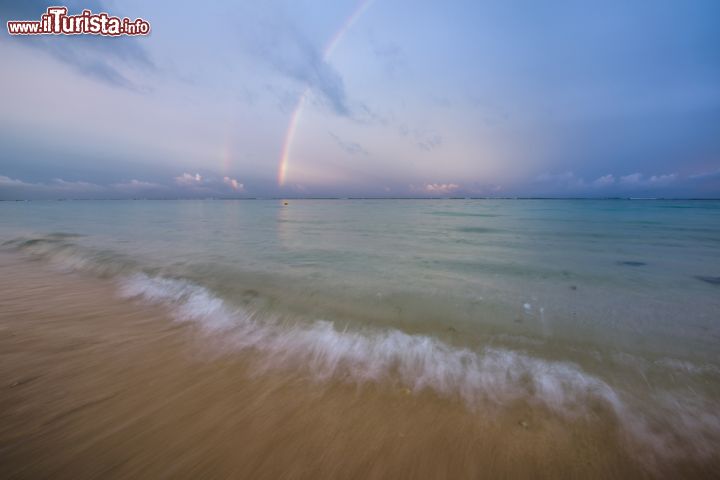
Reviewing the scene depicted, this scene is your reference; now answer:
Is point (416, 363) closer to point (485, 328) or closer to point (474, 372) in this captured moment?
point (474, 372)

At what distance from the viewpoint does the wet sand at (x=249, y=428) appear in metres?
2.53

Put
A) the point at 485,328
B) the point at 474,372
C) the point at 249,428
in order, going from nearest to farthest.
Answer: the point at 249,428
the point at 474,372
the point at 485,328

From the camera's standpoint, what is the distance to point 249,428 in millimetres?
2936

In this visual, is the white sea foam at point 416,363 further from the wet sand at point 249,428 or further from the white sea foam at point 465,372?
the wet sand at point 249,428

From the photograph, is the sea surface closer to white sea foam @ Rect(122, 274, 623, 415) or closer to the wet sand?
white sea foam @ Rect(122, 274, 623, 415)

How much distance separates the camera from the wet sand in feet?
8.31

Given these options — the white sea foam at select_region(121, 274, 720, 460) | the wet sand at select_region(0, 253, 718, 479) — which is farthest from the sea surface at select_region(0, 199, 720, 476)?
the wet sand at select_region(0, 253, 718, 479)

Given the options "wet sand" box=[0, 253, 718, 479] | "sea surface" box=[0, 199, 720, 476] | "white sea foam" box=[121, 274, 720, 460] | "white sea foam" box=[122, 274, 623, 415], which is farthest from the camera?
"white sea foam" box=[122, 274, 623, 415]

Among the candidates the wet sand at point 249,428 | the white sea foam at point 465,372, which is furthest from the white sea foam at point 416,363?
the wet sand at point 249,428

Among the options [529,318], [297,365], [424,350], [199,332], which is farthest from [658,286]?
[199,332]

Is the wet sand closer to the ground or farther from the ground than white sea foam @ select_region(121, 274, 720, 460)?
farther from the ground

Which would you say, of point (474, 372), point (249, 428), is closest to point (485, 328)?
point (474, 372)

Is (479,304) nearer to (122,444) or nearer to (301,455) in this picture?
(301,455)

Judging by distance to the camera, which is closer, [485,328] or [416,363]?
[416,363]
